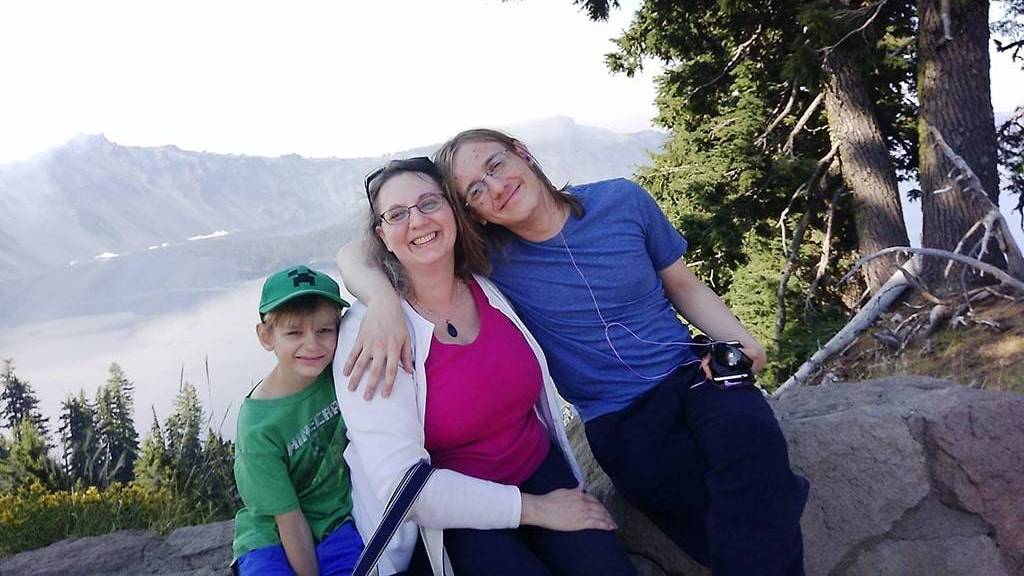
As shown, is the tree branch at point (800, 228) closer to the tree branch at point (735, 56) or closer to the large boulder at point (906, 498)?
the tree branch at point (735, 56)

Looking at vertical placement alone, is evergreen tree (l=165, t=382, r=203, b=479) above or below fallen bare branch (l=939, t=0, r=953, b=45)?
below

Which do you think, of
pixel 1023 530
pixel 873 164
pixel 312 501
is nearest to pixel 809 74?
pixel 873 164

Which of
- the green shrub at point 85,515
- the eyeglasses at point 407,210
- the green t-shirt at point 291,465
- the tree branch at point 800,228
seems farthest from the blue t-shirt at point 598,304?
the tree branch at point 800,228

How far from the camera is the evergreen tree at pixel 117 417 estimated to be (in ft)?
20.8

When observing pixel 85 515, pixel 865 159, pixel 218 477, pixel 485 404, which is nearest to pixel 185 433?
pixel 218 477

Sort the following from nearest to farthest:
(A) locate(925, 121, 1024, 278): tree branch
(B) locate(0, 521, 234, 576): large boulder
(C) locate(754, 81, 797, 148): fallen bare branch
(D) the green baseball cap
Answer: (D) the green baseball cap
(B) locate(0, 521, 234, 576): large boulder
(A) locate(925, 121, 1024, 278): tree branch
(C) locate(754, 81, 797, 148): fallen bare branch

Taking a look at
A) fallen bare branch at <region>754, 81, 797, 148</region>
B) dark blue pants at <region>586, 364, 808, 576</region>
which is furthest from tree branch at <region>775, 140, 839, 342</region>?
dark blue pants at <region>586, 364, 808, 576</region>

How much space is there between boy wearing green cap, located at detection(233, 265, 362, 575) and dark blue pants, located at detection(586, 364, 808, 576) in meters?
0.79

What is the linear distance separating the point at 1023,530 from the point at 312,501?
2350 mm

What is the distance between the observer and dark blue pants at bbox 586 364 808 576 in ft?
6.45

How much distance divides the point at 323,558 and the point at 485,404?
0.61 m

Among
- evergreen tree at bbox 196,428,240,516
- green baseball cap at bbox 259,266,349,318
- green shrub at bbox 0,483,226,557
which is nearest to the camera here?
green baseball cap at bbox 259,266,349,318

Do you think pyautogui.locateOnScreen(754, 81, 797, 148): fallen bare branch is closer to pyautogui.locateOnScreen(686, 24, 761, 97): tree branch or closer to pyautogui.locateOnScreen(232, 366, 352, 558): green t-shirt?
pyautogui.locateOnScreen(686, 24, 761, 97): tree branch

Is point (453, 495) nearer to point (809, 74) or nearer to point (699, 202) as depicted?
point (809, 74)
